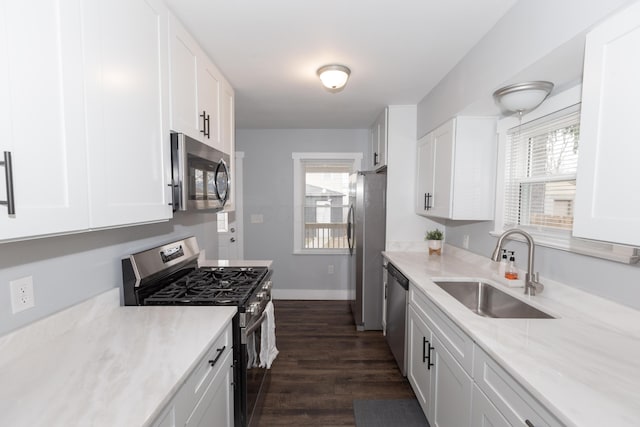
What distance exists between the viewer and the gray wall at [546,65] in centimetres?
118

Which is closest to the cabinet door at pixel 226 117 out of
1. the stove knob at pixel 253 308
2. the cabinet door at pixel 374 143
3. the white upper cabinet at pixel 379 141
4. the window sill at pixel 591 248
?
the stove knob at pixel 253 308

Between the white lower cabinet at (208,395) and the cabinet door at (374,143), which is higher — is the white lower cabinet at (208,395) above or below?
below

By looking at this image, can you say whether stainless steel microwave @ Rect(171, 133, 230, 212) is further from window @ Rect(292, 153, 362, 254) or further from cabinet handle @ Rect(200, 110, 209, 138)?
window @ Rect(292, 153, 362, 254)

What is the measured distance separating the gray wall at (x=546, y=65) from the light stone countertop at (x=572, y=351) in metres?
0.06

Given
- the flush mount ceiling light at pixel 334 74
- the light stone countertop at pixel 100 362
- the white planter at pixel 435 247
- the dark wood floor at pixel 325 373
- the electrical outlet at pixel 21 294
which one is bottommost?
the dark wood floor at pixel 325 373

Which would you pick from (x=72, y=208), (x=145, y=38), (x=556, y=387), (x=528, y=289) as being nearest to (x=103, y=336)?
(x=72, y=208)

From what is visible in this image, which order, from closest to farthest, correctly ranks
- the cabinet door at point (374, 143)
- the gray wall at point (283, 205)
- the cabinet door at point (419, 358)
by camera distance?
the cabinet door at point (419, 358)
the cabinet door at point (374, 143)
the gray wall at point (283, 205)

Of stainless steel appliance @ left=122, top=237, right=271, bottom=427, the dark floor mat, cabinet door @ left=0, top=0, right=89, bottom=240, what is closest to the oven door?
stainless steel appliance @ left=122, top=237, right=271, bottom=427

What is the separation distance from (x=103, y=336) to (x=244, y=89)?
2.18m

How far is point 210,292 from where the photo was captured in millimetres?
1700


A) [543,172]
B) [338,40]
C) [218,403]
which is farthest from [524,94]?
[218,403]

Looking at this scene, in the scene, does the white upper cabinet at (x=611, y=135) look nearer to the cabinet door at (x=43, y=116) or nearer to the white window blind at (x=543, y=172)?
the white window blind at (x=543, y=172)

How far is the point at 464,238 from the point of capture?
2.71 metres

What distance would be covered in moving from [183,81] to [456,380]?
2.13m
